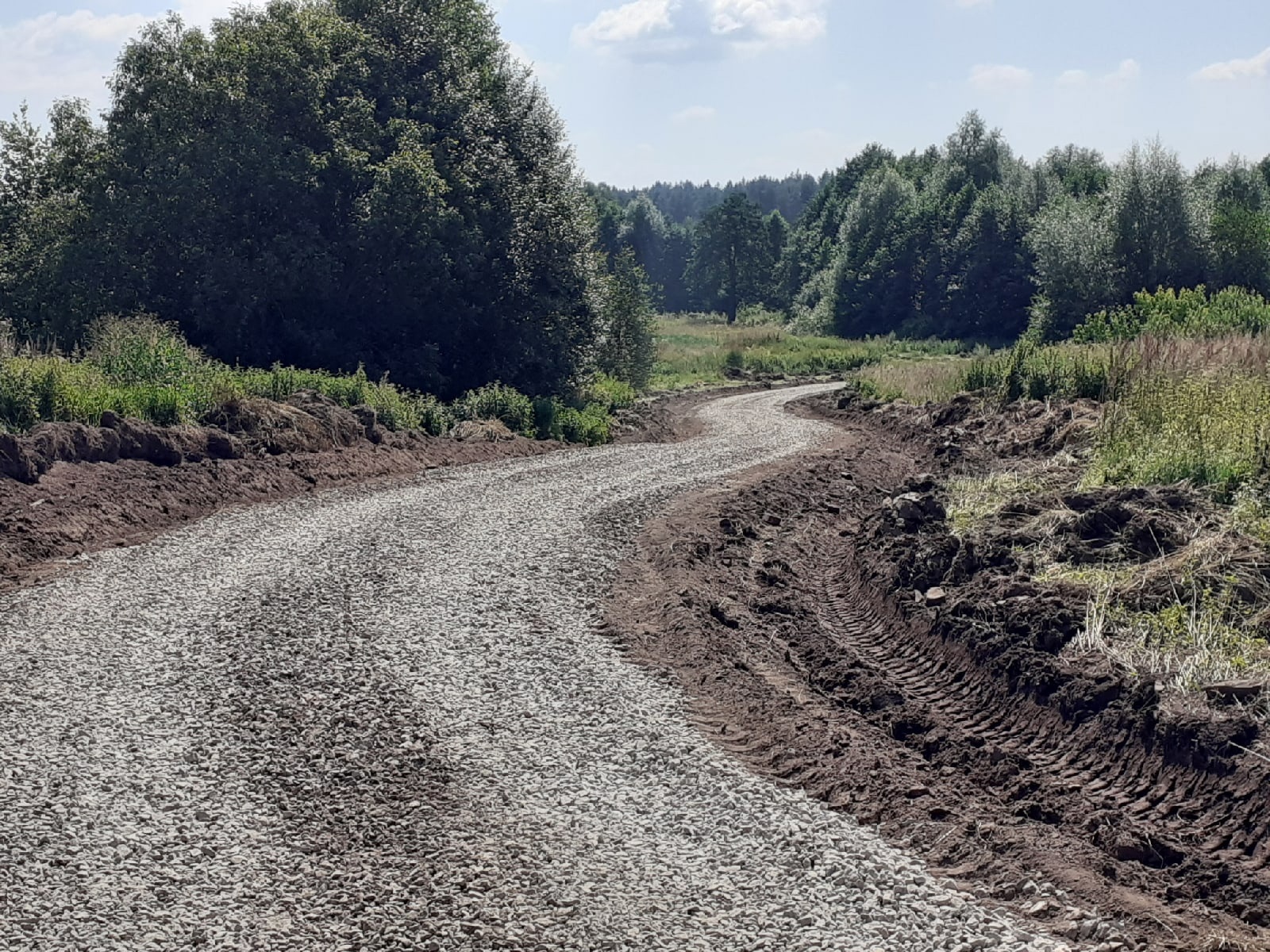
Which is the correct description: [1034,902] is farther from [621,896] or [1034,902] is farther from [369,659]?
[369,659]

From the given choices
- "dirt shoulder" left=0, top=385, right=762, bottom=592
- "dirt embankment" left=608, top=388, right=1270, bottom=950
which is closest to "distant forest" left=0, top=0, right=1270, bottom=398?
"dirt shoulder" left=0, top=385, right=762, bottom=592

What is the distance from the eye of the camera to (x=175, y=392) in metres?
17.8

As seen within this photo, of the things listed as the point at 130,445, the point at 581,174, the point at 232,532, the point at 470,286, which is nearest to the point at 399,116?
the point at 470,286

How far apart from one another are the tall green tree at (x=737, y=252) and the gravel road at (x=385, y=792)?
339 feet

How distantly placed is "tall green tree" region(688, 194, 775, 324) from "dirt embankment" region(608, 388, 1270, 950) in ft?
330

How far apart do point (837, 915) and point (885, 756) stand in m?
2.10

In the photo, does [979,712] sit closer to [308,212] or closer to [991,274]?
[308,212]

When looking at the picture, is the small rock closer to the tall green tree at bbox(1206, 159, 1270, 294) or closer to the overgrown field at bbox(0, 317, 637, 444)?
the overgrown field at bbox(0, 317, 637, 444)

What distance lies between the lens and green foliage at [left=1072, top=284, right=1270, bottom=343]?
76.1ft

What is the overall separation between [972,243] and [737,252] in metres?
35.4

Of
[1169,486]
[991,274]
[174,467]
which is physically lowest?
[1169,486]

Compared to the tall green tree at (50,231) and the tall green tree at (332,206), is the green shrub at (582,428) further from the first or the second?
the tall green tree at (50,231)

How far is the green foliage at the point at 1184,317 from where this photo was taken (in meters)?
23.2

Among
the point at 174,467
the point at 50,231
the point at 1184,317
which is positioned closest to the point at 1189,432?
the point at 174,467
